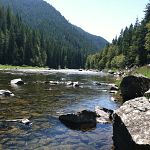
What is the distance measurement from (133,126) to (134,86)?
58.9ft

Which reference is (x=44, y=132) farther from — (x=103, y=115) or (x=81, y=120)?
(x=103, y=115)

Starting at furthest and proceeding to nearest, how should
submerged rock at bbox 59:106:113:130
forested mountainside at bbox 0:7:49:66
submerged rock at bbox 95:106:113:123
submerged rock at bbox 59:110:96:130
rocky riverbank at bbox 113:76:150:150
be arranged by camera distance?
forested mountainside at bbox 0:7:49:66, submerged rock at bbox 95:106:113:123, submerged rock at bbox 59:110:96:130, submerged rock at bbox 59:106:113:130, rocky riverbank at bbox 113:76:150:150

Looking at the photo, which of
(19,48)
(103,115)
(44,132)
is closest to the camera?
(44,132)

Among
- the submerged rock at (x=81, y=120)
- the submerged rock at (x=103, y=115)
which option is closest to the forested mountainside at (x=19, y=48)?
the submerged rock at (x=103, y=115)

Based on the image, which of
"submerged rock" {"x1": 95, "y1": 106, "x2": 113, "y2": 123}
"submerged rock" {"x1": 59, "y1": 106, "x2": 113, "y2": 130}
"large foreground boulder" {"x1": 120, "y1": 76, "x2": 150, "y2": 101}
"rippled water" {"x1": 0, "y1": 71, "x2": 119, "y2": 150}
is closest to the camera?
"rippled water" {"x1": 0, "y1": 71, "x2": 119, "y2": 150}

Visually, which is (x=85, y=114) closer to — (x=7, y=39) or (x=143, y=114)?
(x=143, y=114)

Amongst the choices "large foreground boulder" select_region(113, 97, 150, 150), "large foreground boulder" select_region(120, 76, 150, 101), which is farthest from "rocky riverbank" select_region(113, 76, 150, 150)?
"large foreground boulder" select_region(120, 76, 150, 101)

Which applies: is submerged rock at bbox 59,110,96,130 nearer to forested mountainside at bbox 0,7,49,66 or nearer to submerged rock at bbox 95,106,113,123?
submerged rock at bbox 95,106,113,123

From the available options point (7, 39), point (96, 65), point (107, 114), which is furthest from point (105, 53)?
point (107, 114)

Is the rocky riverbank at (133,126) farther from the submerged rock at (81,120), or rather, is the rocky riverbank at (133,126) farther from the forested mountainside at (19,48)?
the forested mountainside at (19,48)

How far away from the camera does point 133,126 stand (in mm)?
15523

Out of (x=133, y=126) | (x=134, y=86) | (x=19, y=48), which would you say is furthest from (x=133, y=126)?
(x=19, y=48)

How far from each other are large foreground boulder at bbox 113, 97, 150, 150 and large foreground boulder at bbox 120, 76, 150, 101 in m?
14.0

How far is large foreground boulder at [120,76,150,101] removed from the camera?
32.0 m
